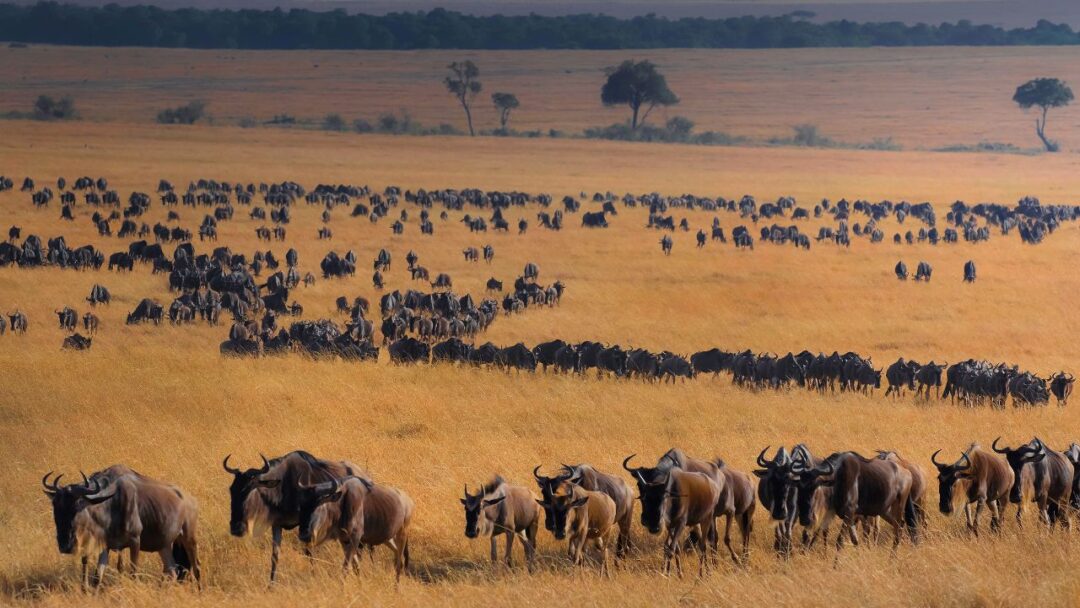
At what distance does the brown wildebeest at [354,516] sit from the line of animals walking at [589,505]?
0.01 metres

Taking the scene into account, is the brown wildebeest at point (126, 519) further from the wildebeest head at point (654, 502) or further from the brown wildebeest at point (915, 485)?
the brown wildebeest at point (915, 485)

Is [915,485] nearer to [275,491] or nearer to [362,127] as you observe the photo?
[275,491]

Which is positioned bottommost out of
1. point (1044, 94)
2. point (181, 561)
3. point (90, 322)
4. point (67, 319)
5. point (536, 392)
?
point (1044, 94)

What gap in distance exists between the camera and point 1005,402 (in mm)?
21312

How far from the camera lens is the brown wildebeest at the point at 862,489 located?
Result: 1121 cm

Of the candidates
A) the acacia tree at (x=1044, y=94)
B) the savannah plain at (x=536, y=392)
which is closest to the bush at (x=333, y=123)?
the savannah plain at (x=536, y=392)

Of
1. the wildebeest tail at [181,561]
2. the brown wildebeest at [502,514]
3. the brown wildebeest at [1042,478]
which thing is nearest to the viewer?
the brown wildebeest at [502,514]

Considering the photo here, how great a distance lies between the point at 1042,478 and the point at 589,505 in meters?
4.22

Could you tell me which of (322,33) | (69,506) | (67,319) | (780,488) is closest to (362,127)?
(322,33)

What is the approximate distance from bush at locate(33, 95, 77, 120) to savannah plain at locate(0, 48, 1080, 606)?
3044cm

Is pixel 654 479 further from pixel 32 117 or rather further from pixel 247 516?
pixel 32 117

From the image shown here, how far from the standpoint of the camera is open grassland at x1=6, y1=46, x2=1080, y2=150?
4931 inches

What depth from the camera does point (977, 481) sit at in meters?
11.7

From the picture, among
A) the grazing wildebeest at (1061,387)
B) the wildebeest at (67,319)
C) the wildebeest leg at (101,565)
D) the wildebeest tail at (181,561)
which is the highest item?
the wildebeest leg at (101,565)
